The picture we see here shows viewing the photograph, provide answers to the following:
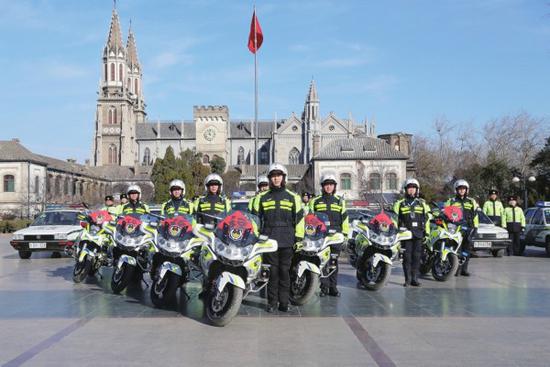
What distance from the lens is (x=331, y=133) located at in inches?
3954

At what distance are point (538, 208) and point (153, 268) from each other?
15.6 meters

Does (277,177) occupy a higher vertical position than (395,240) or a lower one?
higher

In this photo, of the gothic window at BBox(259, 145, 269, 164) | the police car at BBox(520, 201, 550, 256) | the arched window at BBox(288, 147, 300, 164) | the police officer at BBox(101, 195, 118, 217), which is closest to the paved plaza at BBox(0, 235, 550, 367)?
the police officer at BBox(101, 195, 118, 217)

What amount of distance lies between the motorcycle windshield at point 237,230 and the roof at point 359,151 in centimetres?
6004

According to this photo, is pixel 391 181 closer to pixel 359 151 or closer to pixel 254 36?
pixel 359 151

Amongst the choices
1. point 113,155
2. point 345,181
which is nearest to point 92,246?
point 345,181

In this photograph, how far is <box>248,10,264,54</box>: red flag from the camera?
22578mm

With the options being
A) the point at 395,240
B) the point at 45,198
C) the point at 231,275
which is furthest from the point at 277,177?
the point at 45,198

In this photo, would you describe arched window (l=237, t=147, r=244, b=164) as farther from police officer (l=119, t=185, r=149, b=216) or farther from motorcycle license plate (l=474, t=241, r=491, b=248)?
police officer (l=119, t=185, r=149, b=216)

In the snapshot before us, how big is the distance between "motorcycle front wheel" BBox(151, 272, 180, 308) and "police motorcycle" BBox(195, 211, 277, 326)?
3.08ft

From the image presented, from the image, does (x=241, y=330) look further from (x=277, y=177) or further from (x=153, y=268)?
(x=153, y=268)

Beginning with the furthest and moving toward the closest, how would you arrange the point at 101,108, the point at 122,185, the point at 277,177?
the point at 101,108 < the point at 122,185 < the point at 277,177

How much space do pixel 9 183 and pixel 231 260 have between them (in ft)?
232

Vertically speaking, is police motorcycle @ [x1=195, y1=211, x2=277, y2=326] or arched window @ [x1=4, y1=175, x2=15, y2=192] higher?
arched window @ [x1=4, y1=175, x2=15, y2=192]
